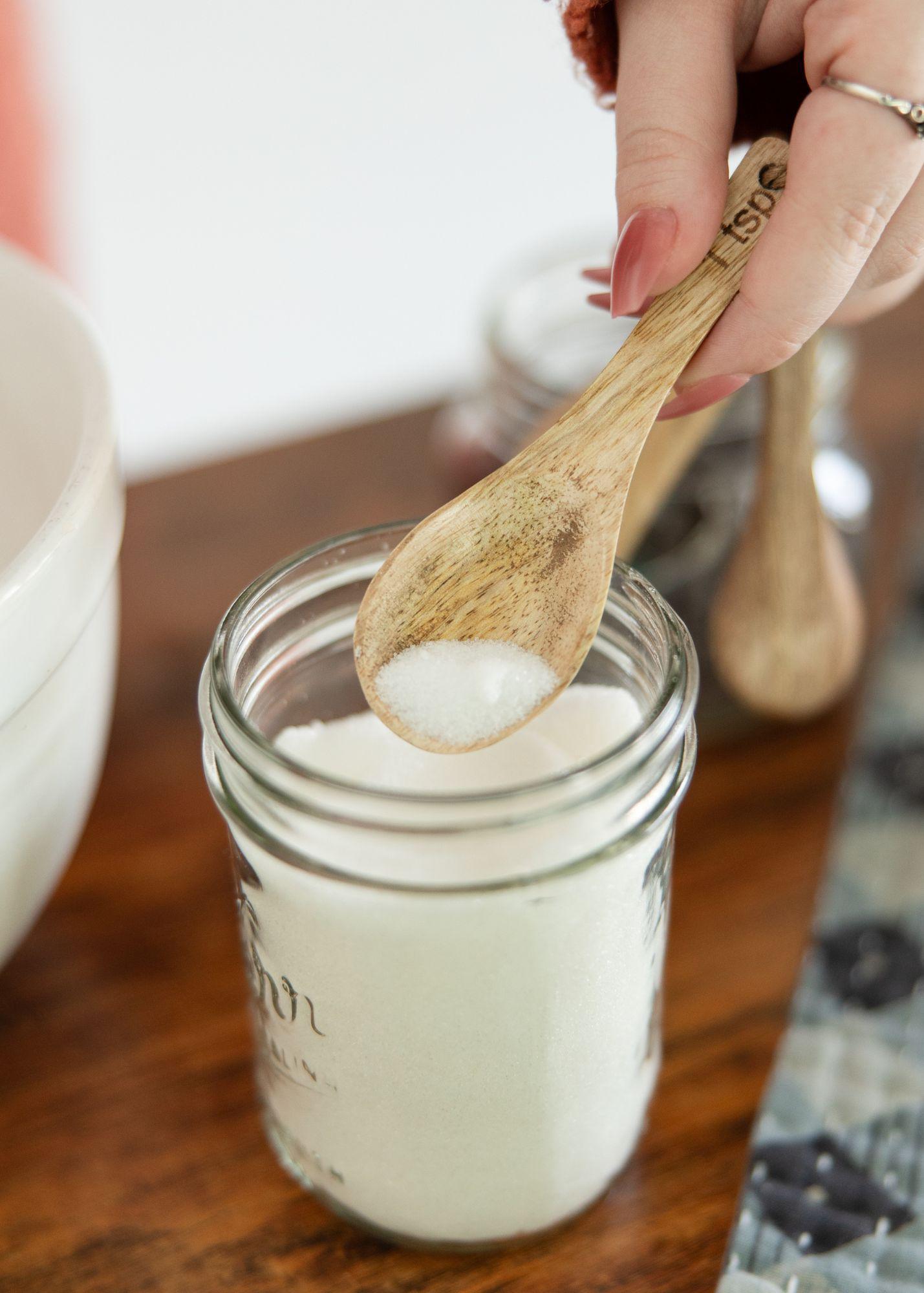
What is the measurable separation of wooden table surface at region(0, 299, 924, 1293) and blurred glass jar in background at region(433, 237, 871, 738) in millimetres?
67

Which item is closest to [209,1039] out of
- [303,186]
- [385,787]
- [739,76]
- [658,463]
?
[385,787]

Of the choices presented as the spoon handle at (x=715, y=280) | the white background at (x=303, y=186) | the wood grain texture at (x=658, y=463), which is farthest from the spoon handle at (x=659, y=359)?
the white background at (x=303, y=186)

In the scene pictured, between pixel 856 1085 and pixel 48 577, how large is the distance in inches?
12.1

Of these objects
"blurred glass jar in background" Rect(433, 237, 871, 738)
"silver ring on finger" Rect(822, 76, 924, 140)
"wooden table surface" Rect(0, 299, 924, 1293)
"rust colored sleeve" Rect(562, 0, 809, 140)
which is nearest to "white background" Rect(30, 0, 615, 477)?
"blurred glass jar in background" Rect(433, 237, 871, 738)

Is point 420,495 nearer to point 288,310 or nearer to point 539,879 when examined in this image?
point 539,879

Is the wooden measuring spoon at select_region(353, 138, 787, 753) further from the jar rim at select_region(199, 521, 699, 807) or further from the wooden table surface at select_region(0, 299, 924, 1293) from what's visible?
the wooden table surface at select_region(0, 299, 924, 1293)

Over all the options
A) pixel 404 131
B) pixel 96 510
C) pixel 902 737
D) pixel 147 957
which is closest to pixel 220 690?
pixel 96 510

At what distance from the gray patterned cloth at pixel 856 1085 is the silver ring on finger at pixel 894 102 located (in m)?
0.29

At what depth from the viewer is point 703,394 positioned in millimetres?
398

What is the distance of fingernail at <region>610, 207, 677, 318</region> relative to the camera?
36 cm

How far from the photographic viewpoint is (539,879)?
0.32m

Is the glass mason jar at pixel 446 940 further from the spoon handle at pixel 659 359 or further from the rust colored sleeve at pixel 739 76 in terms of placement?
the rust colored sleeve at pixel 739 76

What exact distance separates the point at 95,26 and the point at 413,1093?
5.35 ft

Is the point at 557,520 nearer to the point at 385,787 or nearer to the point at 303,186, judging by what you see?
the point at 385,787
